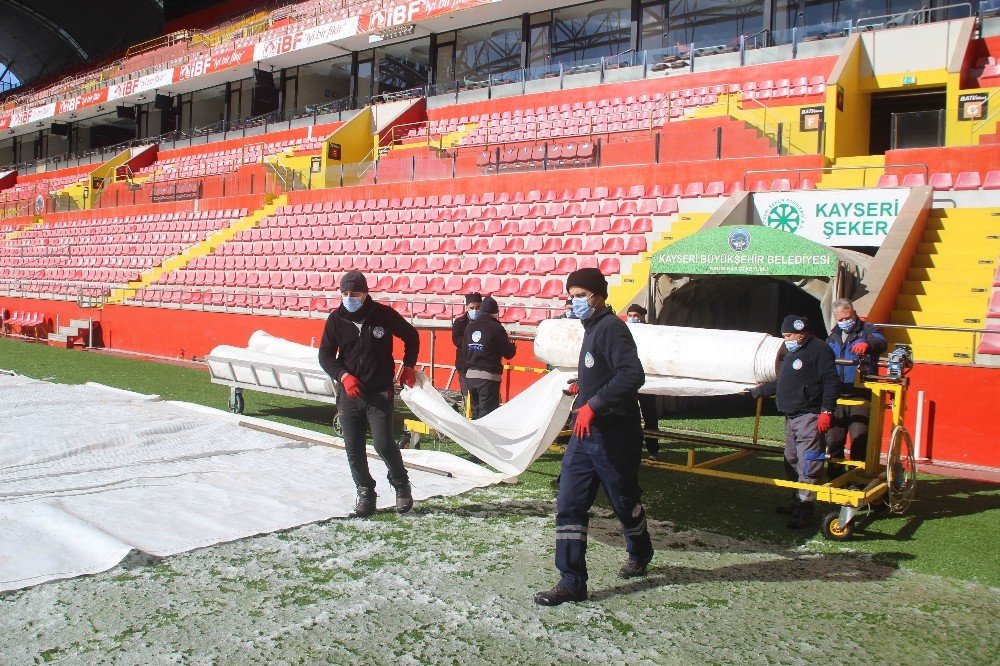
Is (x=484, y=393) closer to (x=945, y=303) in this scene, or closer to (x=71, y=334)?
(x=945, y=303)

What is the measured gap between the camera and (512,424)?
23.5 ft

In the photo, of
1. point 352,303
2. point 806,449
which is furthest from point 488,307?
point 806,449

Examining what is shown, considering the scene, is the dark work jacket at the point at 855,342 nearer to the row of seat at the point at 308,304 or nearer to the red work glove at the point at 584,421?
the red work glove at the point at 584,421

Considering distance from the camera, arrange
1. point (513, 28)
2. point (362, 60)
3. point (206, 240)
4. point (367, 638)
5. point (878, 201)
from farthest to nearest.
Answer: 1. point (362, 60)
2. point (513, 28)
3. point (206, 240)
4. point (878, 201)
5. point (367, 638)

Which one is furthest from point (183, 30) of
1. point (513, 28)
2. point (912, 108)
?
point (912, 108)

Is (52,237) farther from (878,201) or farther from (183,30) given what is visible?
(878,201)

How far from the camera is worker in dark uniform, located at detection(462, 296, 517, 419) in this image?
9.03 metres

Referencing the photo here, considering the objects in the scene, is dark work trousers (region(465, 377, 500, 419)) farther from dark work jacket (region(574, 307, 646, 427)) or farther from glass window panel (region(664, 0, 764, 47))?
glass window panel (region(664, 0, 764, 47))

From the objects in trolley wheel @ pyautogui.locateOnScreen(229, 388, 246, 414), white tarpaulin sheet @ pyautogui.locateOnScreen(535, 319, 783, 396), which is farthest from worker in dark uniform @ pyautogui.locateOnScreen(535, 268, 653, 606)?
trolley wheel @ pyautogui.locateOnScreen(229, 388, 246, 414)

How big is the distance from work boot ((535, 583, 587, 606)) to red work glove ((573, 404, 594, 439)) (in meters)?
0.85

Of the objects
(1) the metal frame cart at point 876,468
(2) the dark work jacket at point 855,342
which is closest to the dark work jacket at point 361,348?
(1) the metal frame cart at point 876,468

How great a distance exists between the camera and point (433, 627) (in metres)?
4.33

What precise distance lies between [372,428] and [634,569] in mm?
2347

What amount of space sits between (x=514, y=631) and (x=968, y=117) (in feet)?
43.0
